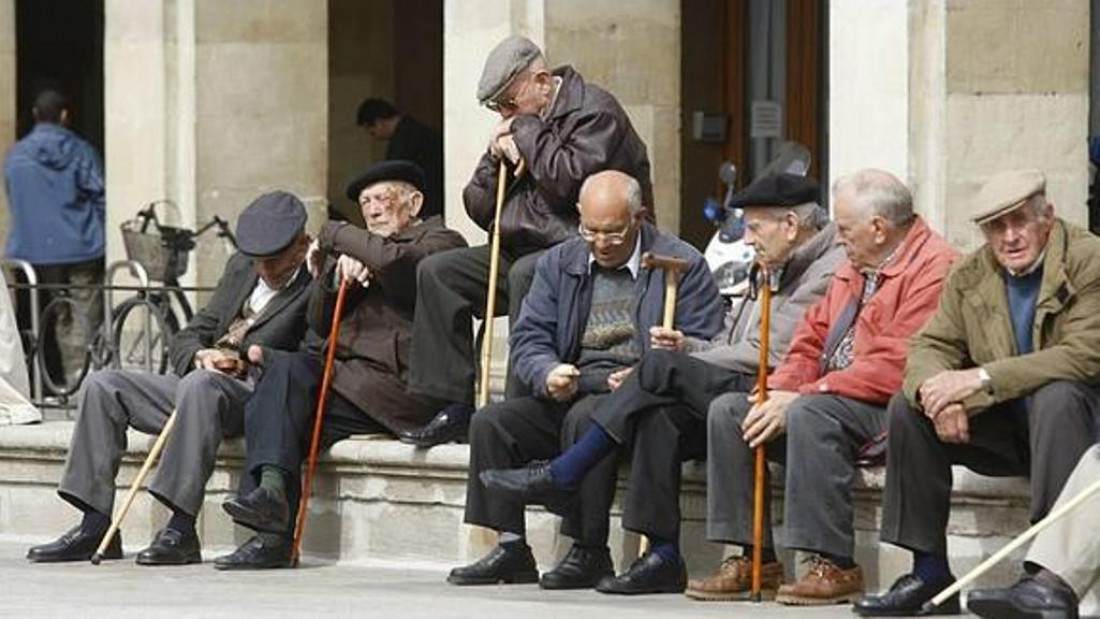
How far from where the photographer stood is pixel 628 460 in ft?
51.1

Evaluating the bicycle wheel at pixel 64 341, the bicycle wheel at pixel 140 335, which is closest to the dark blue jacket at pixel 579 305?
the bicycle wheel at pixel 140 335

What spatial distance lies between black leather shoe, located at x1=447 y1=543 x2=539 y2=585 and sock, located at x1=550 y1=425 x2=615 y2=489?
613 millimetres

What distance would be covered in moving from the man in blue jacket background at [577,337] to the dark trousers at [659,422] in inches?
14.0

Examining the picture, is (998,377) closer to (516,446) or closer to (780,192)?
(780,192)

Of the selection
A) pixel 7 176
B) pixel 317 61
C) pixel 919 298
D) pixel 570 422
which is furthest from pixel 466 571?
pixel 7 176

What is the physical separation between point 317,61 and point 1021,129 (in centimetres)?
617

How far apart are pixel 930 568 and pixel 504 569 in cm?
199

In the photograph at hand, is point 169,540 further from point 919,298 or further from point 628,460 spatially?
point 919,298

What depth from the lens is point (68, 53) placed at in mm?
29922

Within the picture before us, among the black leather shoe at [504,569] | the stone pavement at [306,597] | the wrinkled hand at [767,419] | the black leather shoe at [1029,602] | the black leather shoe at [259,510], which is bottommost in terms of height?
the stone pavement at [306,597]

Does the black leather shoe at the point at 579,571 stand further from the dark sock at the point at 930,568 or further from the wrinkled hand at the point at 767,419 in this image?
the dark sock at the point at 930,568

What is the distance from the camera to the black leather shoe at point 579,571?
1561 cm

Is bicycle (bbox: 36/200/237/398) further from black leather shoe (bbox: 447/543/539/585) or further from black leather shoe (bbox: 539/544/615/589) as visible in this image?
black leather shoe (bbox: 539/544/615/589)

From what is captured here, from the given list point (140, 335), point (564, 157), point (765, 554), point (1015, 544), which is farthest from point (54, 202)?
point (1015, 544)
